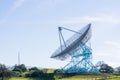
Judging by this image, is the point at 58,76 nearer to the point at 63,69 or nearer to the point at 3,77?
the point at 63,69

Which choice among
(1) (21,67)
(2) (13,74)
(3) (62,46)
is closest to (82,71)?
(3) (62,46)

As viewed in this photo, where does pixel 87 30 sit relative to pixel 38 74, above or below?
above

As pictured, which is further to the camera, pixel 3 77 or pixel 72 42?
pixel 3 77

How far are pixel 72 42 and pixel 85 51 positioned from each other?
1048 cm

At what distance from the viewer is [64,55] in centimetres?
10206

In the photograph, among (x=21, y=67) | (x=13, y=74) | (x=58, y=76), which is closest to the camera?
(x=58, y=76)

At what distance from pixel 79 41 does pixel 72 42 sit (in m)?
2.15

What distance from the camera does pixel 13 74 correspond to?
422 ft

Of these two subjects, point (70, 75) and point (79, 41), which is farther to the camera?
point (70, 75)

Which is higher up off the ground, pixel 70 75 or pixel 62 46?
pixel 62 46

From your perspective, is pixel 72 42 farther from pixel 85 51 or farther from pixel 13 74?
pixel 13 74

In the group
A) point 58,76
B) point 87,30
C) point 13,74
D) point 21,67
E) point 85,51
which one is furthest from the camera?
point 21,67

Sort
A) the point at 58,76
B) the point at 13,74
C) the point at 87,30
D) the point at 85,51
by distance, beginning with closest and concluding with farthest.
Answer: the point at 87,30 < the point at 85,51 < the point at 58,76 < the point at 13,74

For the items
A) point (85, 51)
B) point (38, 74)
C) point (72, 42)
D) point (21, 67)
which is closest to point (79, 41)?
point (72, 42)
